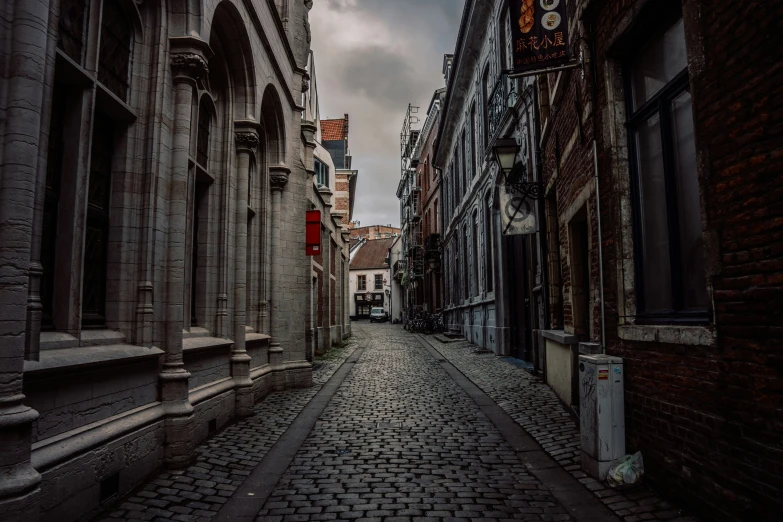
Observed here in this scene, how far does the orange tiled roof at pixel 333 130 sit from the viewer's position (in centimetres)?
4003

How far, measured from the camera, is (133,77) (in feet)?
16.9

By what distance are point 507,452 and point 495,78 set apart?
12312mm

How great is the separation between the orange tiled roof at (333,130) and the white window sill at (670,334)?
36.9 meters

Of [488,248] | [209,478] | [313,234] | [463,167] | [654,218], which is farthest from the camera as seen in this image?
[463,167]

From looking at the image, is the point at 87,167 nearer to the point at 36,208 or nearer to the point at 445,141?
the point at 36,208

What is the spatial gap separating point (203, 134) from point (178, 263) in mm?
2578

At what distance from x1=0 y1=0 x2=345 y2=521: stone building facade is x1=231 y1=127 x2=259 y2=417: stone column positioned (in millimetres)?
22

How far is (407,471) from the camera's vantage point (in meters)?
4.88

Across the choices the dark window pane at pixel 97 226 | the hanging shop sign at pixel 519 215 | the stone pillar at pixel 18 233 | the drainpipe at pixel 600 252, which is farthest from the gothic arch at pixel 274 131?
the stone pillar at pixel 18 233

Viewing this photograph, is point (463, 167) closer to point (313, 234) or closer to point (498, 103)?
point (498, 103)

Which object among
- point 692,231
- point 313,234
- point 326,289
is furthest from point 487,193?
point 692,231

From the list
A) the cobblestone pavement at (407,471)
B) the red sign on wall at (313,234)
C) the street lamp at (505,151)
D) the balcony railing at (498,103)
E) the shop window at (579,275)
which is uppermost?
the balcony railing at (498,103)

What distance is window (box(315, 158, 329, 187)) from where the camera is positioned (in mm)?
21970

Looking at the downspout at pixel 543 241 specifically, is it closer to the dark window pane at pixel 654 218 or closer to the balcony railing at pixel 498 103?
the balcony railing at pixel 498 103
